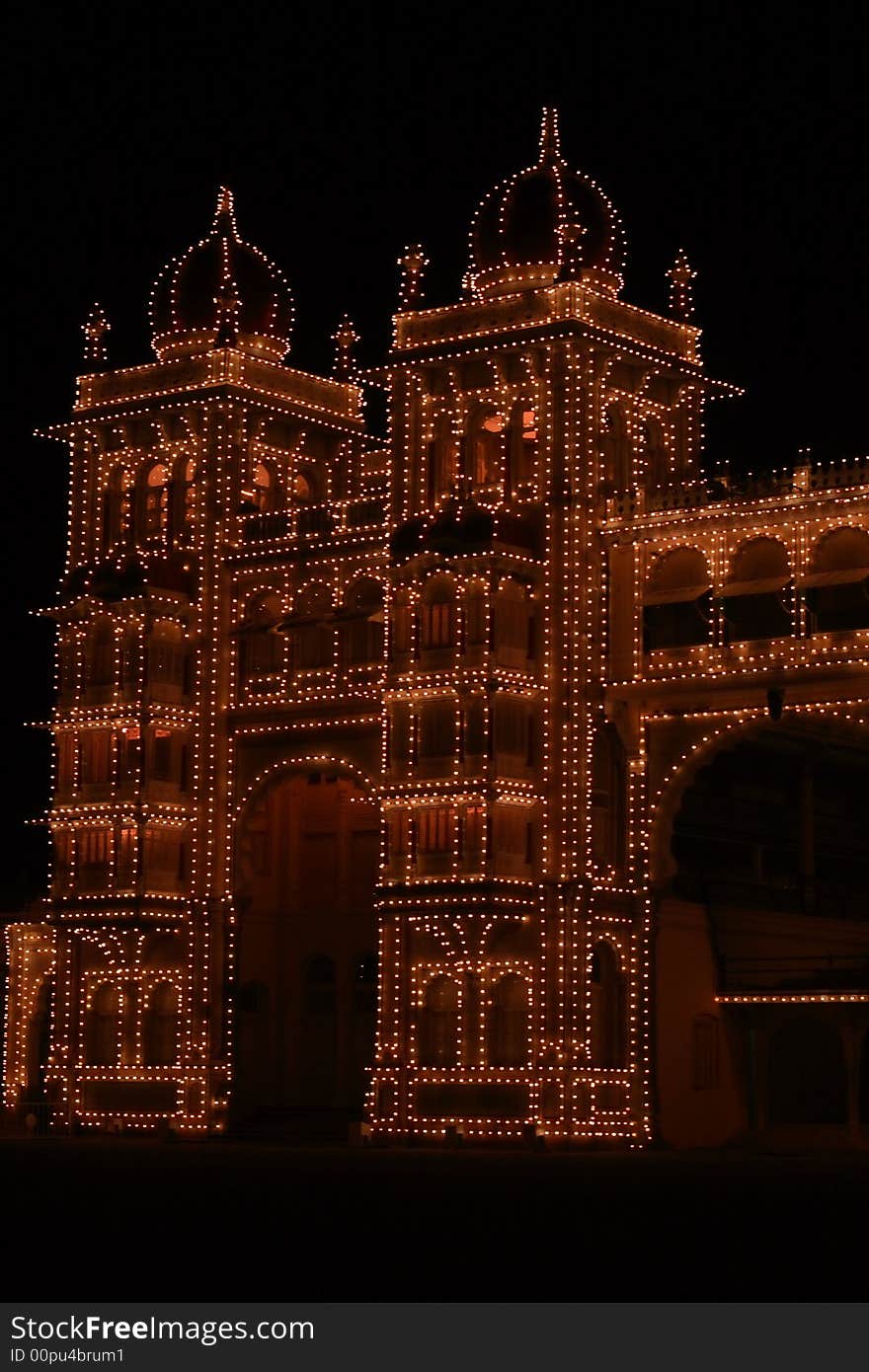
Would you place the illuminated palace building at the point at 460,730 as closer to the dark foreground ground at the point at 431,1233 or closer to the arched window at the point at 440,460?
the arched window at the point at 440,460

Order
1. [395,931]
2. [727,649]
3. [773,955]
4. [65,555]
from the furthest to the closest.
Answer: [65,555] < [773,955] < [395,931] < [727,649]

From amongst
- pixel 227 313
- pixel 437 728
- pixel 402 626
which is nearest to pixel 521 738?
pixel 437 728

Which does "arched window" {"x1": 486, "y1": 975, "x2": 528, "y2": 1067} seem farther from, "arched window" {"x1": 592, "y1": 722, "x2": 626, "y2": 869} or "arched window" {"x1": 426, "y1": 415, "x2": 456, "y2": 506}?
"arched window" {"x1": 426, "y1": 415, "x2": 456, "y2": 506}

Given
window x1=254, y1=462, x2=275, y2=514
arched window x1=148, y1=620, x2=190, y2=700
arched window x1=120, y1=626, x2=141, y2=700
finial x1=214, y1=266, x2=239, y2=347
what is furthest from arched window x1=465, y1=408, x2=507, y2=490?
arched window x1=120, y1=626, x2=141, y2=700

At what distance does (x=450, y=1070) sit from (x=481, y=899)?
352 centimetres

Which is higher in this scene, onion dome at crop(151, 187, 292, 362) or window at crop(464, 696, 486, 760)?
onion dome at crop(151, 187, 292, 362)

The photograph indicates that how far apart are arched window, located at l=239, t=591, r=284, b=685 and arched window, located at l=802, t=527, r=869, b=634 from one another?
1307 cm

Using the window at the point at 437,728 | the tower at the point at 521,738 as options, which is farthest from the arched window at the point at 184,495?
the window at the point at 437,728

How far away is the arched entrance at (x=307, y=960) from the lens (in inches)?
2431

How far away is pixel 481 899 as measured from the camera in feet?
174

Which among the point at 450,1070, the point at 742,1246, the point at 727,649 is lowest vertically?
the point at 742,1246

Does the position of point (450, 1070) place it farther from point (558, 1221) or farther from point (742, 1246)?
point (742, 1246)

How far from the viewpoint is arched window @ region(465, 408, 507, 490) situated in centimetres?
5609

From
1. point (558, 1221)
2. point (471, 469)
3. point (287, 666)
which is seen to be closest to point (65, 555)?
point (287, 666)
